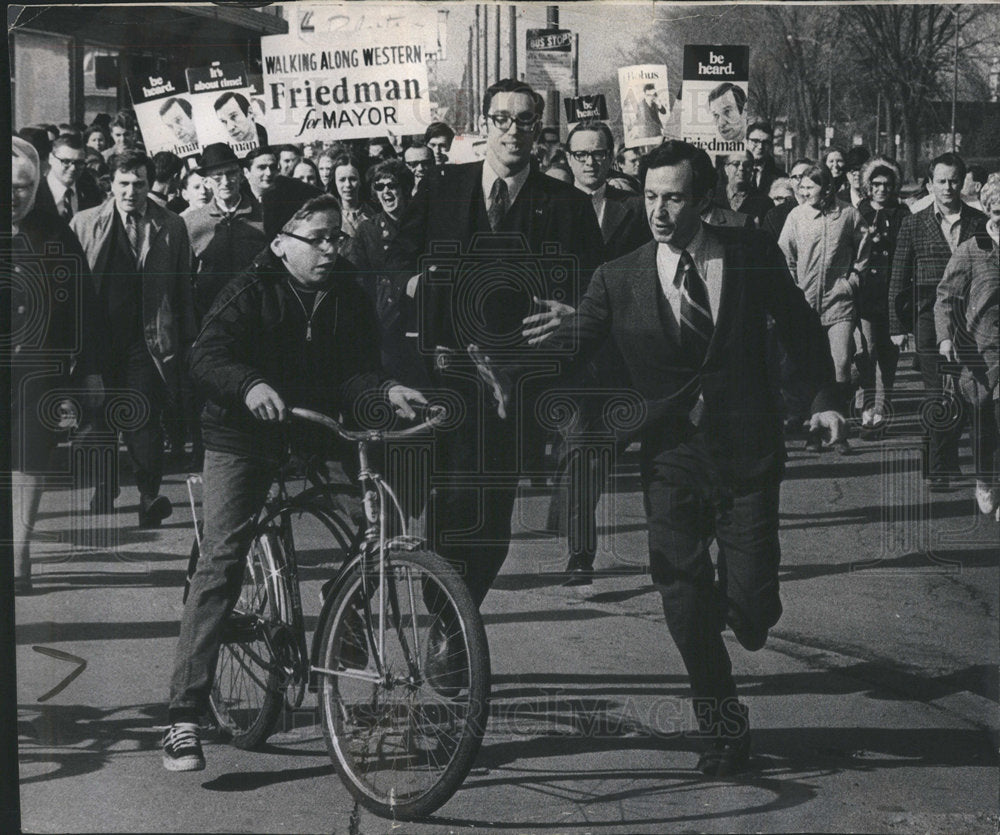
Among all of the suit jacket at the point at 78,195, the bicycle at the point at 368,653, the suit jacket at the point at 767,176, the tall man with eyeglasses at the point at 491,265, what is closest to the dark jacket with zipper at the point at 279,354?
the bicycle at the point at 368,653

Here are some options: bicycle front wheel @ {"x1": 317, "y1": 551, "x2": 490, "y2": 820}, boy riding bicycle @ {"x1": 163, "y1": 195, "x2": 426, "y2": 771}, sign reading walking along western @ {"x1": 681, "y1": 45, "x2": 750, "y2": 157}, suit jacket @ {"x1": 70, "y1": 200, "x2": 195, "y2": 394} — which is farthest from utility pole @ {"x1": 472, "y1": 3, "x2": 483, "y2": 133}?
bicycle front wheel @ {"x1": 317, "y1": 551, "x2": 490, "y2": 820}

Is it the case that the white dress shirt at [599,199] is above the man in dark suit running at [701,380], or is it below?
above

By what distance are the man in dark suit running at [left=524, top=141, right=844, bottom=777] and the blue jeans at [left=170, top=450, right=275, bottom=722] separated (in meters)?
1.11

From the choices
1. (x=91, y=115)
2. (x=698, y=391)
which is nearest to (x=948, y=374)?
(x=698, y=391)

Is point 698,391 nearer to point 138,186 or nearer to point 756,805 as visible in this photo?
point 756,805

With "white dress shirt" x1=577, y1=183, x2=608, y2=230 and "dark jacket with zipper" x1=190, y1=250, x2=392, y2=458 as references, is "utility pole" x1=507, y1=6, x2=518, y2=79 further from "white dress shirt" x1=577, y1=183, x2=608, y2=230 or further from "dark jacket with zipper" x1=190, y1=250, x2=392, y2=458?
"dark jacket with zipper" x1=190, y1=250, x2=392, y2=458

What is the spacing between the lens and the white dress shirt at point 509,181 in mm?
5930

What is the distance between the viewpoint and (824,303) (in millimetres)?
6031

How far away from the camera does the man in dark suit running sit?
5.95 m

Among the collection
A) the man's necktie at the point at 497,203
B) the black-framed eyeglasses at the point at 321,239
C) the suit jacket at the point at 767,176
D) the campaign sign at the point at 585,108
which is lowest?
the black-framed eyeglasses at the point at 321,239

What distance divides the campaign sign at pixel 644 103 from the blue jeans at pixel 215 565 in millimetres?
1611

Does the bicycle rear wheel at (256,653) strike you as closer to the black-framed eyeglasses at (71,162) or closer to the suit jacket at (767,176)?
the black-framed eyeglasses at (71,162)

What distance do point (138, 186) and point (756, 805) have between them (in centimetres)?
289

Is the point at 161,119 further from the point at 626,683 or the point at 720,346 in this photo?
the point at 626,683
